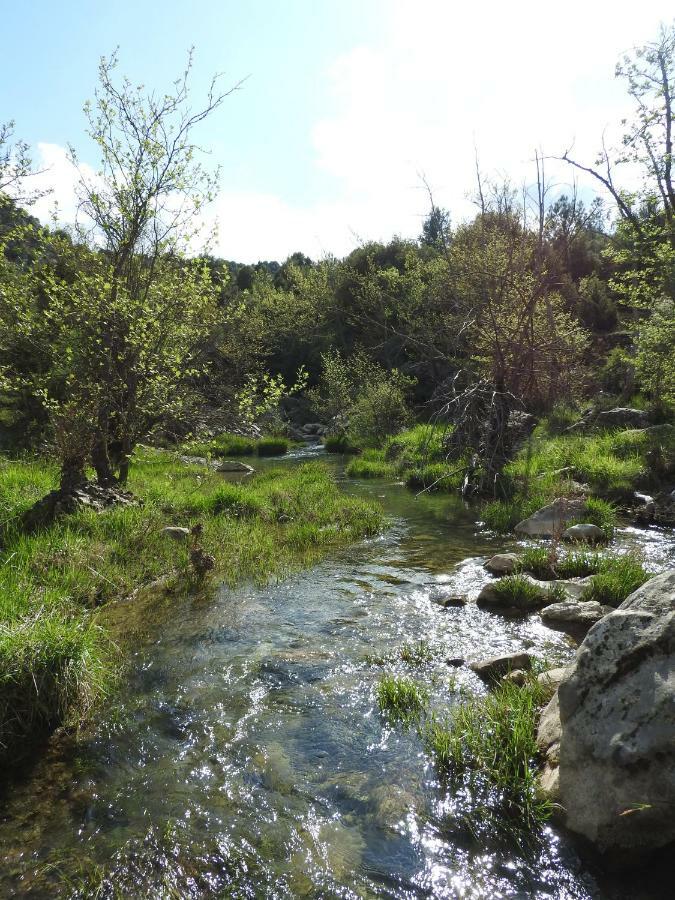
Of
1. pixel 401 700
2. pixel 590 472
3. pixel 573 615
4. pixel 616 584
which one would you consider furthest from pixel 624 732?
pixel 590 472

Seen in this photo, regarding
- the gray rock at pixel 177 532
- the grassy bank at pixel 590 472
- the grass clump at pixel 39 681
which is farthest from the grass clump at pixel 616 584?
the gray rock at pixel 177 532

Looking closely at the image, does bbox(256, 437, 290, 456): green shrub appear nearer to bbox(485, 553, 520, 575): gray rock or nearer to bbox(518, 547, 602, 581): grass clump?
bbox(485, 553, 520, 575): gray rock

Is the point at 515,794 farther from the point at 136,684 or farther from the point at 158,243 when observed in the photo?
the point at 158,243

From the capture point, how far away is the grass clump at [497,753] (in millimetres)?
4141

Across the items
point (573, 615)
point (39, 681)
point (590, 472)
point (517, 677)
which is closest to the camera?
point (39, 681)

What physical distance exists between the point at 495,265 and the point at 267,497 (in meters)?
15.1

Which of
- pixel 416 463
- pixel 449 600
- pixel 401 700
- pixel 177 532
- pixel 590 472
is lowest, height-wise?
pixel 401 700

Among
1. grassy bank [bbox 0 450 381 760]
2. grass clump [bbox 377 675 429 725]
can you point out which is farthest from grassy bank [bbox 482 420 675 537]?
grass clump [bbox 377 675 429 725]

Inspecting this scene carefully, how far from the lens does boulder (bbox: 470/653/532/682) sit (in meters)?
6.04

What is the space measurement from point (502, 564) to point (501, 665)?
12.6 feet

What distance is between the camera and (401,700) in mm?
5652

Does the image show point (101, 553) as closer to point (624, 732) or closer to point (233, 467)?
point (624, 732)

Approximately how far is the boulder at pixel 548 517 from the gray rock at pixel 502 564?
2381mm

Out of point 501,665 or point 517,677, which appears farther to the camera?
point 501,665
